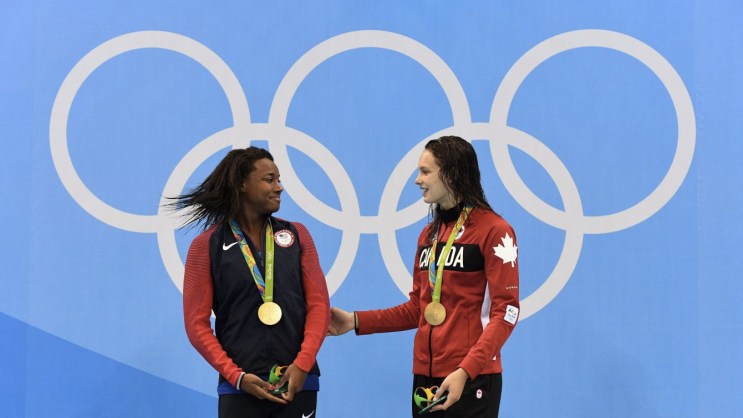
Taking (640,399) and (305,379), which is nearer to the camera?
(305,379)

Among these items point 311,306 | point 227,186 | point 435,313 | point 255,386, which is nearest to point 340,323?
point 311,306

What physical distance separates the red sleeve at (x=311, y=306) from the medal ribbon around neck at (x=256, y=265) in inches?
5.3

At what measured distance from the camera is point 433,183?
332 centimetres

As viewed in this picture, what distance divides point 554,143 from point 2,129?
294cm

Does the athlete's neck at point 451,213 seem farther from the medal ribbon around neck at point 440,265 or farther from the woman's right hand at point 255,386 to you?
the woman's right hand at point 255,386

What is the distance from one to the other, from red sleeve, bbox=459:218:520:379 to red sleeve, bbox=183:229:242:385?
85 cm

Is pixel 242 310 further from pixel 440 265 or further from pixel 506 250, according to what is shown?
pixel 506 250

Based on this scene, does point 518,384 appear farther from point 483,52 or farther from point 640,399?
point 483,52

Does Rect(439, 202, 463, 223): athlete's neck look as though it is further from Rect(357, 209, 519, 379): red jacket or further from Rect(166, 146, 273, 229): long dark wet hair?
Rect(166, 146, 273, 229): long dark wet hair

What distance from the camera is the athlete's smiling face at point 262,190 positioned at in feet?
10.7

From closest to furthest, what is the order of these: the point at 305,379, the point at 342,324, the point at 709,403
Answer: the point at 305,379 < the point at 342,324 < the point at 709,403

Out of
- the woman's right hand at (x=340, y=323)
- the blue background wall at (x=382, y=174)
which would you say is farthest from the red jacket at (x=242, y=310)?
the blue background wall at (x=382, y=174)

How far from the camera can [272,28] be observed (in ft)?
15.1

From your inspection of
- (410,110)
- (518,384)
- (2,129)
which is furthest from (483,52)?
(2,129)
